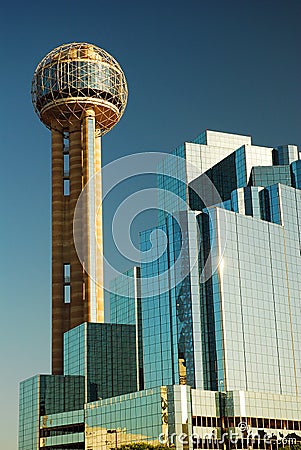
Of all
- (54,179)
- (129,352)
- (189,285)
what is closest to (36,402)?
(129,352)

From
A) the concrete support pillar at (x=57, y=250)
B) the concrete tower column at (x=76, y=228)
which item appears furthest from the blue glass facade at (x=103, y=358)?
the concrete support pillar at (x=57, y=250)

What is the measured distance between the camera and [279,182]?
481ft

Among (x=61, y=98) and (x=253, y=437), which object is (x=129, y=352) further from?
(x=61, y=98)

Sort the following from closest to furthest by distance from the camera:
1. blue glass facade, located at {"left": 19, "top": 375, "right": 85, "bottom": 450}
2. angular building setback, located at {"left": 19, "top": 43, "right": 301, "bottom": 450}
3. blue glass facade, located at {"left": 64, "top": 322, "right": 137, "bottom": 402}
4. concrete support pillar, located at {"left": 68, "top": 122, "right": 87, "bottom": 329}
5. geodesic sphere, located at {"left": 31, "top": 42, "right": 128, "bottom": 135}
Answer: angular building setback, located at {"left": 19, "top": 43, "right": 301, "bottom": 450} → blue glass facade, located at {"left": 19, "top": 375, "right": 85, "bottom": 450} → blue glass facade, located at {"left": 64, "top": 322, "right": 137, "bottom": 402} → concrete support pillar, located at {"left": 68, "top": 122, "right": 87, "bottom": 329} → geodesic sphere, located at {"left": 31, "top": 42, "right": 128, "bottom": 135}

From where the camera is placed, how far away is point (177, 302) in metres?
128

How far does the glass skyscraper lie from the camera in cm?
11512

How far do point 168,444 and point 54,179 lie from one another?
7661 cm

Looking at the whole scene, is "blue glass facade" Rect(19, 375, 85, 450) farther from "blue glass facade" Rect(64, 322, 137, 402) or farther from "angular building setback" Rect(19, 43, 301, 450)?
"blue glass facade" Rect(64, 322, 137, 402)

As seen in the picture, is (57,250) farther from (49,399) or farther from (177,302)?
(177,302)

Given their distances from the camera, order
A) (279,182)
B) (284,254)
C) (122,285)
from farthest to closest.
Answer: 1. (122,285)
2. (279,182)
3. (284,254)

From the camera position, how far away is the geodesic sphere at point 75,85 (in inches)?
6471

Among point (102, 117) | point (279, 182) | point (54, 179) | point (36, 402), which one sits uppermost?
point (102, 117)

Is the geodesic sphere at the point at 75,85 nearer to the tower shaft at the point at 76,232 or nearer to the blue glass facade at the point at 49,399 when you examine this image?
the tower shaft at the point at 76,232

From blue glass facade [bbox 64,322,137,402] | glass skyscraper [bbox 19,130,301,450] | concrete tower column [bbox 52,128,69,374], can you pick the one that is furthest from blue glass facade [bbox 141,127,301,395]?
concrete tower column [bbox 52,128,69,374]
